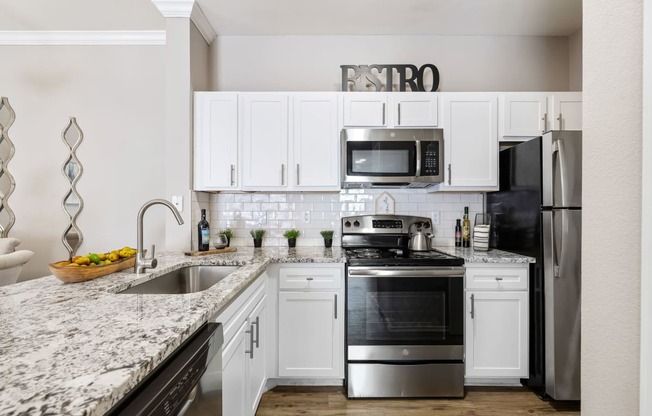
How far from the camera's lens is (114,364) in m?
0.67

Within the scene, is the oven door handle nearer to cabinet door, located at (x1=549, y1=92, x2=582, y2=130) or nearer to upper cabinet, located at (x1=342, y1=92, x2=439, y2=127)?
upper cabinet, located at (x1=342, y1=92, x2=439, y2=127)

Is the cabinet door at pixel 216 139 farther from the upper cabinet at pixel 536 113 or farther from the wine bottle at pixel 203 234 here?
the upper cabinet at pixel 536 113

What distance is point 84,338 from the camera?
2.63 ft

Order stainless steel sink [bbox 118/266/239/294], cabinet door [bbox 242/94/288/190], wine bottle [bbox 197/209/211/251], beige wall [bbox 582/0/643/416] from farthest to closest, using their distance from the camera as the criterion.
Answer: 1. cabinet door [bbox 242/94/288/190]
2. wine bottle [bbox 197/209/211/251]
3. stainless steel sink [bbox 118/266/239/294]
4. beige wall [bbox 582/0/643/416]

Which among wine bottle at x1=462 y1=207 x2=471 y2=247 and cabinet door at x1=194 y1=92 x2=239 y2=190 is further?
wine bottle at x1=462 y1=207 x2=471 y2=247

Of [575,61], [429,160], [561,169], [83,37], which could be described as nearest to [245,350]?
[429,160]

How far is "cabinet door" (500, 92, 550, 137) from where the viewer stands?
265 cm

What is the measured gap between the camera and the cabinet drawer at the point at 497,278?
2.29m

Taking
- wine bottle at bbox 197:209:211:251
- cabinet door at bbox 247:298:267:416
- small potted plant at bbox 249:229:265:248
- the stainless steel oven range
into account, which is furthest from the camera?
small potted plant at bbox 249:229:265:248

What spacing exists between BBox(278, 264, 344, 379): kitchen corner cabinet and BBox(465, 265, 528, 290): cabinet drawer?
931 mm

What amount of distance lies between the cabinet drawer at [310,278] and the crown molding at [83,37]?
250 cm

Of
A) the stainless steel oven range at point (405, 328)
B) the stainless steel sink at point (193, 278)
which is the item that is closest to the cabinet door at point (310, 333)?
the stainless steel oven range at point (405, 328)

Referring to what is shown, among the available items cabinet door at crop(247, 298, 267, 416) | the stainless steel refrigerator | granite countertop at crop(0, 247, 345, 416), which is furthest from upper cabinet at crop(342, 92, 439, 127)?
granite countertop at crop(0, 247, 345, 416)

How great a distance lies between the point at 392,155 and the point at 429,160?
0.30 metres
